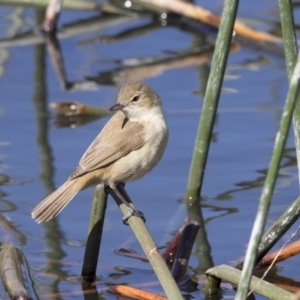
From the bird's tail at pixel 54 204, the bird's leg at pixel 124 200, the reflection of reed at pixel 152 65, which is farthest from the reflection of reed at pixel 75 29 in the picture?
the bird's leg at pixel 124 200

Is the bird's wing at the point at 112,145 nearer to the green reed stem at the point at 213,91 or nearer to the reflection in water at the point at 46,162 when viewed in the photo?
the green reed stem at the point at 213,91

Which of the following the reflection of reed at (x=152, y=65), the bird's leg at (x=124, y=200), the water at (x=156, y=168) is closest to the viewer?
the bird's leg at (x=124, y=200)

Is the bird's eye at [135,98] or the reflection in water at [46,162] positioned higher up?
the bird's eye at [135,98]

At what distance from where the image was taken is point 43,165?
748 cm

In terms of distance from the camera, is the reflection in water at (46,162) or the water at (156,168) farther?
the water at (156,168)

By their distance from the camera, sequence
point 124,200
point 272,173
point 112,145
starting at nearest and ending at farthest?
point 272,173, point 124,200, point 112,145

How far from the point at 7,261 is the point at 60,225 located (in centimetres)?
130

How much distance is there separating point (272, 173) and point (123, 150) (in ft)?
8.22

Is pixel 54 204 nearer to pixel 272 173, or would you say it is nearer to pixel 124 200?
pixel 124 200

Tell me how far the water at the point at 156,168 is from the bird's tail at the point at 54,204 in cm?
61

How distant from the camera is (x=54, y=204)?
5457mm

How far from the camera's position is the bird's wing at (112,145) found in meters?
5.62

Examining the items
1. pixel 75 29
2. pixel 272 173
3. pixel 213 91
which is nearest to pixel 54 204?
pixel 213 91

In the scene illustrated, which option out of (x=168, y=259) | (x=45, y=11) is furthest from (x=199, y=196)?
(x=45, y=11)
